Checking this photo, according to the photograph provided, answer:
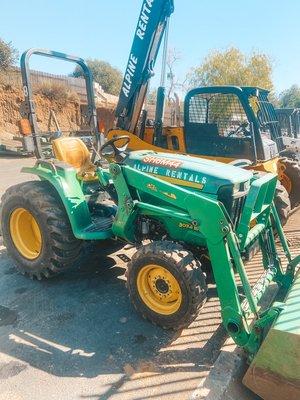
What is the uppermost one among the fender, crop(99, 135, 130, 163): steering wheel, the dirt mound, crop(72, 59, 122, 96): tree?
crop(72, 59, 122, 96): tree

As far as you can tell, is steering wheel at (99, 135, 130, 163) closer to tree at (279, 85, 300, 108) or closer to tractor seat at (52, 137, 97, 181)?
tractor seat at (52, 137, 97, 181)

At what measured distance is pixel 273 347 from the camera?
7.29ft

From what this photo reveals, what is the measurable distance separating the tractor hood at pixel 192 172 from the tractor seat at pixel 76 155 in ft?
3.28

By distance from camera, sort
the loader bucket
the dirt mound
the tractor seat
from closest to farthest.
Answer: the loader bucket → the tractor seat → the dirt mound

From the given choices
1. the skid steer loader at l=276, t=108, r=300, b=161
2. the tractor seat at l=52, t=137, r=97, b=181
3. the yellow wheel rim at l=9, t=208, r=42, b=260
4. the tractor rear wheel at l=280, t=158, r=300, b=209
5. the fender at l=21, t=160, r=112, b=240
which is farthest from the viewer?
the skid steer loader at l=276, t=108, r=300, b=161

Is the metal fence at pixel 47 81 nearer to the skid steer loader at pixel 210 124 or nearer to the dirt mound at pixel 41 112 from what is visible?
the dirt mound at pixel 41 112

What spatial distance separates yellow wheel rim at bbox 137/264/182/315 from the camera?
3102 mm

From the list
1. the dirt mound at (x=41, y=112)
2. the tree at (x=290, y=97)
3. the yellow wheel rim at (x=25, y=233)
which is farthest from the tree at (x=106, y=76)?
the yellow wheel rim at (x=25, y=233)

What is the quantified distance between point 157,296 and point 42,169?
1.89 metres

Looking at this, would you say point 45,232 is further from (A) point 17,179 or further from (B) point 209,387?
(A) point 17,179

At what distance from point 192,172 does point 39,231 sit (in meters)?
1.80

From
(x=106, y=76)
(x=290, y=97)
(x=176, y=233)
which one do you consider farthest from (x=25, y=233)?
(x=290, y=97)

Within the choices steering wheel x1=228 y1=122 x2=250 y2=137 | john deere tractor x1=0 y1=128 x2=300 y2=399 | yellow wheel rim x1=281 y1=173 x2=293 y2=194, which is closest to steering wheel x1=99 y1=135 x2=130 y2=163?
john deere tractor x1=0 y1=128 x2=300 y2=399

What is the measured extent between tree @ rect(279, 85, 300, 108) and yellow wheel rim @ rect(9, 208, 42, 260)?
51188 mm
